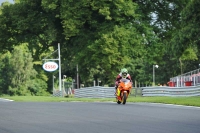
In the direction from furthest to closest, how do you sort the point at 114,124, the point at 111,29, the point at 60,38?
the point at 60,38 < the point at 111,29 < the point at 114,124

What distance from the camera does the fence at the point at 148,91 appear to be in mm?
36562

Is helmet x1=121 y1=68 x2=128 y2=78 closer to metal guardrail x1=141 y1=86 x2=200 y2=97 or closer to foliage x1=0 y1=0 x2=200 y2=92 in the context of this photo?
metal guardrail x1=141 y1=86 x2=200 y2=97

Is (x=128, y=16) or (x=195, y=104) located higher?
(x=128, y=16)

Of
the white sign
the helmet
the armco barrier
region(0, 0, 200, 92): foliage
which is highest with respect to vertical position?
region(0, 0, 200, 92): foliage

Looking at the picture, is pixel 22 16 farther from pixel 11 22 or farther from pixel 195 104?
pixel 195 104

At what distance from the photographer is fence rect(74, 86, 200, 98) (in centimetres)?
3656

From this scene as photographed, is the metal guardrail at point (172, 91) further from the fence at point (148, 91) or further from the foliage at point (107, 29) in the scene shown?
the foliage at point (107, 29)

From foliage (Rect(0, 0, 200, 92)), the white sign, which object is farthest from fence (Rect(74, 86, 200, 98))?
the white sign

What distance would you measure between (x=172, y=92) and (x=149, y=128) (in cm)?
2699

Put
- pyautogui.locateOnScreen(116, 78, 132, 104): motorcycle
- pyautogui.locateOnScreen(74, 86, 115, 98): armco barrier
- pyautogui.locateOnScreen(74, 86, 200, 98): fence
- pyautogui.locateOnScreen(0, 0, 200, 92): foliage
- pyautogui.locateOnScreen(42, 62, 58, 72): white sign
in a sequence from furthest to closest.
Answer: pyautogui.locateOnScreen(42, 62, 58, 72): white sign, pyautogui.locateOnScreen(74, 86, 115, 98): armco barrier, pyautogui.locateOnScreen(0, 0, 200, 92): foliage, pyautogui.locateOnScreen(74, 86, 200, 98): fence, pyautogui.locateOnScreen(116, 78, 132, 104): motorcycle

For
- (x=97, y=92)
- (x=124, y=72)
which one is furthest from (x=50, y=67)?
(x=124, y=72)

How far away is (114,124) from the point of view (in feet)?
43.2

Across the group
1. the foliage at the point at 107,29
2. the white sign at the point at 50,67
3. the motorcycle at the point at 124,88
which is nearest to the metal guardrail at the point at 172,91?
the foliage at the point at 107,29

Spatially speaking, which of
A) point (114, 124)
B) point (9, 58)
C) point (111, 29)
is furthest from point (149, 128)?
point (9, 58)
